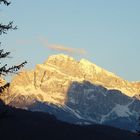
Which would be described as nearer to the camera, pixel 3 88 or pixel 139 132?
pixel 3 88

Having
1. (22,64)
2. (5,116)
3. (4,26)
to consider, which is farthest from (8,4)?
(5,116)

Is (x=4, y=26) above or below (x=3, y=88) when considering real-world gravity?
above

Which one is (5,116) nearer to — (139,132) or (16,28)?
(16,28)

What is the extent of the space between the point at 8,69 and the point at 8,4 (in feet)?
10.2

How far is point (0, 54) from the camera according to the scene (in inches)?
1075

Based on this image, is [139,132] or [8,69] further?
[139,132]

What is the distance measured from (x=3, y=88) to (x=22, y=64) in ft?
4.96

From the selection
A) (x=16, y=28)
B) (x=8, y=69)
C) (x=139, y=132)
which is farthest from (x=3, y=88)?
(x=139, y=132)

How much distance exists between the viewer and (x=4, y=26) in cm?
2780

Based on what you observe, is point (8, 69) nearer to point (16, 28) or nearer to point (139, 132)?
point (16, 28)

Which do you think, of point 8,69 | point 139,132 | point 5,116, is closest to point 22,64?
point 8,69

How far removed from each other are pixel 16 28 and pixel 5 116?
422cm

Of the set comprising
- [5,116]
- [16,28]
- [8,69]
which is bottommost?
[5,116]

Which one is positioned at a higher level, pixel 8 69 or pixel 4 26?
pixel 4 26
